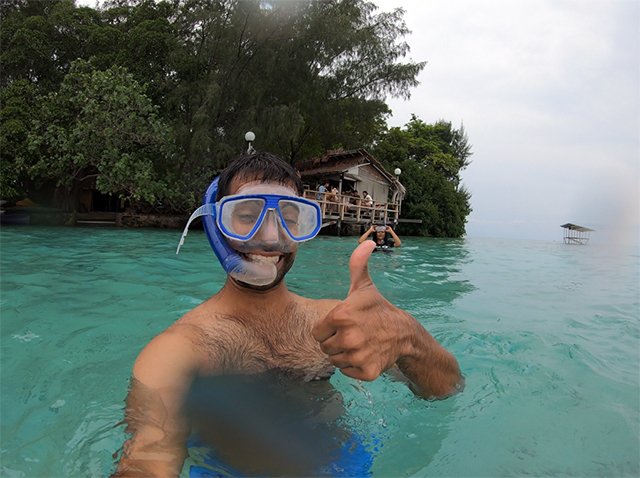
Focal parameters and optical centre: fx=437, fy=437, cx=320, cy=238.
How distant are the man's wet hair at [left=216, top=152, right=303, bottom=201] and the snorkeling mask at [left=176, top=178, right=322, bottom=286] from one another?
0.06 metres

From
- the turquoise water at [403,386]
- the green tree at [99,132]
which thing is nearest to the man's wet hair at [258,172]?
the turquoise water at [403,386]

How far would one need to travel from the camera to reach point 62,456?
202 cm

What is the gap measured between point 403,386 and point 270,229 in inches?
60.6

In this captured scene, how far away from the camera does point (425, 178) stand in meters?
30.0

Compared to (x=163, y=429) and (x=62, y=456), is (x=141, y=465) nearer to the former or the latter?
(x=163, y=429)

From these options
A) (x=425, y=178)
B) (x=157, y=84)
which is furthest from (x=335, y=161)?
(x=157, y=84)

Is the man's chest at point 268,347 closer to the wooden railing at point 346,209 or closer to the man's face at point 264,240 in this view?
the man's face at point 264,240

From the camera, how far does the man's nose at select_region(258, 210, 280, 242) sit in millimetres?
1654

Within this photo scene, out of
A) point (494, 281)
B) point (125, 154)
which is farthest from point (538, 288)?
point (125, 154)

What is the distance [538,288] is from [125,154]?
13.0m

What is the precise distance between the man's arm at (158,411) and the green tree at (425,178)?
27.4 metres

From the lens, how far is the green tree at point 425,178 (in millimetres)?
28828

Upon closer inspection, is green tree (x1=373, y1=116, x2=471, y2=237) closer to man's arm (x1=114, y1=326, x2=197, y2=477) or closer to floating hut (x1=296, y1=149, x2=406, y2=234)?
floating hut (x1=296, y1=149, x2=406, y2=234)

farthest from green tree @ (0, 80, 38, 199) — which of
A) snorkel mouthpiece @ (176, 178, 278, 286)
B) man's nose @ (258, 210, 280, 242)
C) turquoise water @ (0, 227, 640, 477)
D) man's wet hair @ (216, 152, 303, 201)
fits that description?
man's nose @ (258, 210, 280, 242)
